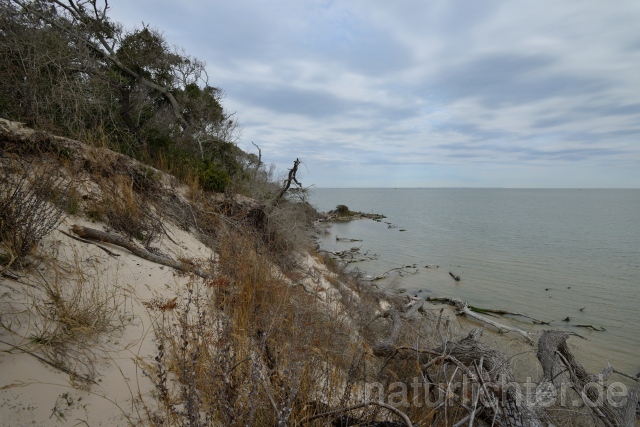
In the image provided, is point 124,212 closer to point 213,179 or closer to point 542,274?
point 213,179

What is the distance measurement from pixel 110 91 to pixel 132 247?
20.4 ft

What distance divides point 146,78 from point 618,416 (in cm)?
1428

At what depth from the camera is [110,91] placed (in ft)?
28.7

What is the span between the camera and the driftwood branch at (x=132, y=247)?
14.6 ft

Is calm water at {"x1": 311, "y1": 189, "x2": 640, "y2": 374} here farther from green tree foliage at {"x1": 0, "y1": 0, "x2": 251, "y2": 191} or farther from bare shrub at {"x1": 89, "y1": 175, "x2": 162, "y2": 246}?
bare shrub at {"x1": 89, "y1": 175, "x2": 162, "y2": 246}

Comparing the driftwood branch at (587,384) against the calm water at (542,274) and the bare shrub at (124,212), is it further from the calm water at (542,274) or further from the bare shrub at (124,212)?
the bare shrub at (124,212)

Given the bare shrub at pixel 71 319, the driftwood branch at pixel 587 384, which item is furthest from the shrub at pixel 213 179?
the driftwood branch at pixel 587 384

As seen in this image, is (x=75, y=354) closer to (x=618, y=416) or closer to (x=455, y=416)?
(x=455, y=416)

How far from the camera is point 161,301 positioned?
3.90 metres

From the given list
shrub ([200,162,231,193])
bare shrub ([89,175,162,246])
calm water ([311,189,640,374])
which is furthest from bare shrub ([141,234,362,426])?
calm water ([311,189,640,374])

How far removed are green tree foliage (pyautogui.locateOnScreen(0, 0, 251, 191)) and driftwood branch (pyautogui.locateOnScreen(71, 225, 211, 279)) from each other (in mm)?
3141

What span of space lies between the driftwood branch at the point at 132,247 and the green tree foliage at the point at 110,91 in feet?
10.3

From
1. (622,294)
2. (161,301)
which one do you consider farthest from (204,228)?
(622,294)

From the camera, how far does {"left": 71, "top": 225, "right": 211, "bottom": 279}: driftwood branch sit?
4461mm
